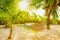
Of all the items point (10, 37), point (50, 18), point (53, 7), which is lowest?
point (10, 37)

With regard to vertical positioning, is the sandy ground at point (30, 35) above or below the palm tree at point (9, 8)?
below

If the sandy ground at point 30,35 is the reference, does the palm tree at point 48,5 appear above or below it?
above

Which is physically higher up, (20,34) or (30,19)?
(30,19)

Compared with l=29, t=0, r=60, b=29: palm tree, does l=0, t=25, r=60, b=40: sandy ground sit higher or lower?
lower

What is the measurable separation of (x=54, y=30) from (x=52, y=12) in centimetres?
26

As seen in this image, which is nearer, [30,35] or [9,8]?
[9,8]

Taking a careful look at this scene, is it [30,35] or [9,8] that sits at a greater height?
[9,8]

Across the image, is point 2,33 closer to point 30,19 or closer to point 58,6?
point 30,19

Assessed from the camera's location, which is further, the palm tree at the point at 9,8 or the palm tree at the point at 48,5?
the palm tree at the point at 48,5

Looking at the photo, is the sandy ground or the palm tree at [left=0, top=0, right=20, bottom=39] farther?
the sandy ground

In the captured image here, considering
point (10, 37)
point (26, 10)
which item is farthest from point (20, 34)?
point (26, 10)

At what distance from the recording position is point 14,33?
1.59 metres

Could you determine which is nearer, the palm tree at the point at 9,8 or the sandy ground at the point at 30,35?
the palm tree at the point at 9,8

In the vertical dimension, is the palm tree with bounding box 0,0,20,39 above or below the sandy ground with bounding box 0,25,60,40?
above
